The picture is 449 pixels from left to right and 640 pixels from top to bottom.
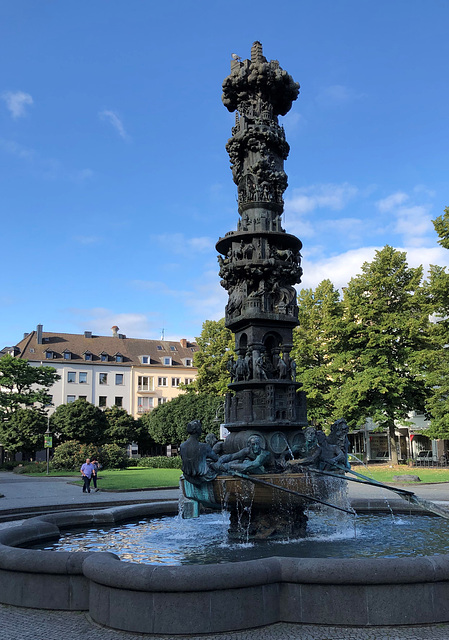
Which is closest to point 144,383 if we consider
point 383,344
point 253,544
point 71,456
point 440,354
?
point 71,456

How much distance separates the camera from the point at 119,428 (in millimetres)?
63312

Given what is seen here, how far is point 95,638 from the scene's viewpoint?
20.6 feet

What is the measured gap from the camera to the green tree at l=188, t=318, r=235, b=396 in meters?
59.3

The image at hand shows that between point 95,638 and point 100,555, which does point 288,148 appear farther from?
point 95,638

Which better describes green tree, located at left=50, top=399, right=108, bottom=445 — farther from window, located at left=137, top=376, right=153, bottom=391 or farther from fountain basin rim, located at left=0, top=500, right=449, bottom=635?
fountain basin rim, located at left=0, top=500, right=449, bottom=635

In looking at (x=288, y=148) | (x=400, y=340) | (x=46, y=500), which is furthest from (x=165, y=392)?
(x=288, y=148)

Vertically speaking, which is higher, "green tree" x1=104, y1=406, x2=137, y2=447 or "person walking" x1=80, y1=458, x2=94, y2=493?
"green tree" x1=104, y1=406, x2=137, y2=447

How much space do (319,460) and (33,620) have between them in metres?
6.45

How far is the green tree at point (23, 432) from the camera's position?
55625mm

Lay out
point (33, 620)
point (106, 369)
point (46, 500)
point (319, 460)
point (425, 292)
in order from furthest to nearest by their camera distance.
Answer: point (106, 369) < point (425, 292) < point (46, 500) < point (319, 460) < point (33, 620)

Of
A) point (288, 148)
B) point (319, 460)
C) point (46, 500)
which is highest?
point (288, 148)

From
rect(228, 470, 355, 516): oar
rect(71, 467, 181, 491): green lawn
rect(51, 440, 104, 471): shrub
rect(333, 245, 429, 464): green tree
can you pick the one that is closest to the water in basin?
rect(228, 470, 355, 516): oar

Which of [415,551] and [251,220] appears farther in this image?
[251,220]

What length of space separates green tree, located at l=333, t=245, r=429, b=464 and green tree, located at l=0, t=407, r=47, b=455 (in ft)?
97.0
